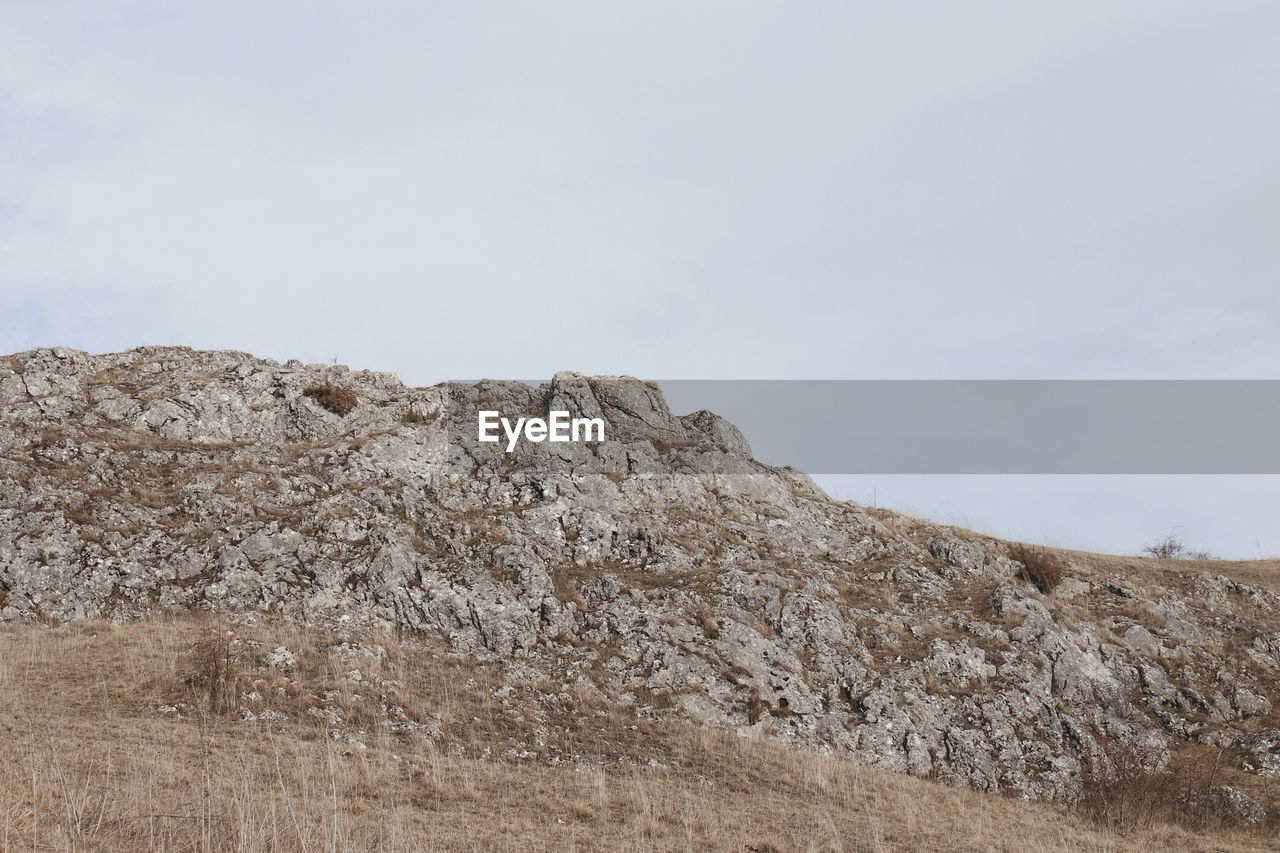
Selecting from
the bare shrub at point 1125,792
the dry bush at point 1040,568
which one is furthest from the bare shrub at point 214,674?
the dry bush at point 1040,568

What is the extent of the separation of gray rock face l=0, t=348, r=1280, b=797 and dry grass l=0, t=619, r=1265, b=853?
1.97 meters

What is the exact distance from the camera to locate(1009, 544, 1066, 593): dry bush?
3588 centimetres

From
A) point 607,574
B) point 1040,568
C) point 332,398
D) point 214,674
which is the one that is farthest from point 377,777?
point 1040,568

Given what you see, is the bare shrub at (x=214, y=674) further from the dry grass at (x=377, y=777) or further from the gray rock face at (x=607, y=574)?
the gray rock face at (x=607, y=574)

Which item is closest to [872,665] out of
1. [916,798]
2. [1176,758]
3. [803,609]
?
[803,609]

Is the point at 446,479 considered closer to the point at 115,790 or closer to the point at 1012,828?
the point at 115,790

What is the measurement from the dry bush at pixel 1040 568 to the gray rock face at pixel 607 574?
0.74 metres

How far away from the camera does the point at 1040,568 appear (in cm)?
3628

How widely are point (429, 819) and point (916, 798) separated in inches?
478

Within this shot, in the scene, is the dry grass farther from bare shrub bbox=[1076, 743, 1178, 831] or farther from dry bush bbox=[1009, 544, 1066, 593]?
dry bush bbox=[1009, 544, 1066, 593]

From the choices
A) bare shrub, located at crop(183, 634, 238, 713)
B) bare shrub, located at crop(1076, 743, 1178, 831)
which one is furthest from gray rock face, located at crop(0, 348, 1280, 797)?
bare shrub, located at crop(183, 634, 238, 713)

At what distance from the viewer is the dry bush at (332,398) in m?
35.9

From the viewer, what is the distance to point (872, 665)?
27.1 meters

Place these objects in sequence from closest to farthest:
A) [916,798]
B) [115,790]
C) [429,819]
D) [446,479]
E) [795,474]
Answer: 1. [115,790]
2. [429,819]
3. [916,798]
4. [446,479]
5. [795,474]
